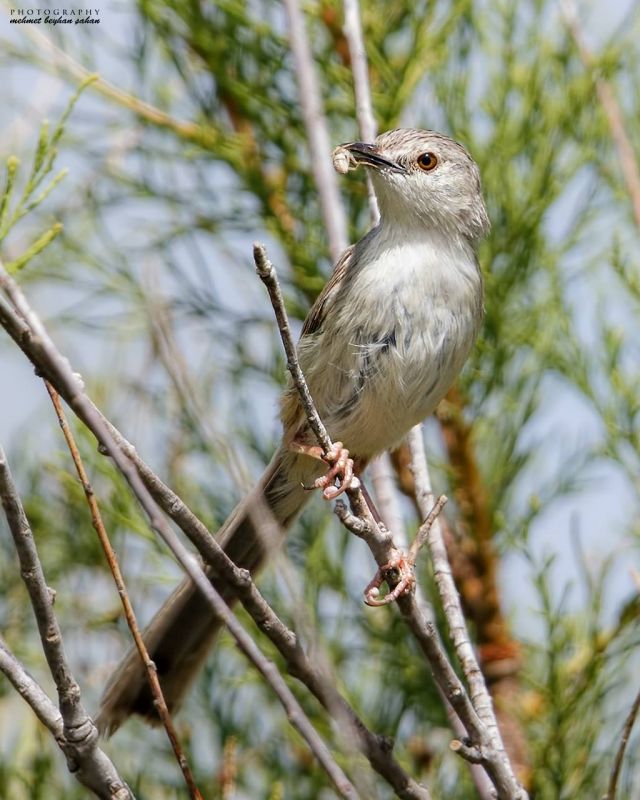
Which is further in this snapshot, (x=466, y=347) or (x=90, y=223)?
(x=90, y=223)

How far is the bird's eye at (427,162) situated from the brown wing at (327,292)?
386 millimetres

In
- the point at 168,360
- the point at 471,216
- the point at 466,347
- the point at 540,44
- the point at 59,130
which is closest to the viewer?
the point at 168,360

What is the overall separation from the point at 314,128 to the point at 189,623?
143cm

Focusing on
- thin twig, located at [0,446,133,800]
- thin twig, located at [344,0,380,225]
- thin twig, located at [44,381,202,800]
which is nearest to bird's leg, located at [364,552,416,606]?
thin twig, located at [44,381,202,800]

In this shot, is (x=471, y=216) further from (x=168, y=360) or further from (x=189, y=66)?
(x=168, y=360)

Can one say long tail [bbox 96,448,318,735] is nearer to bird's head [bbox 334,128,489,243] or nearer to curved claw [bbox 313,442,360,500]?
curved claw [bbox 313,442,360,500]

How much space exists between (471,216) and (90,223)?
1.40m

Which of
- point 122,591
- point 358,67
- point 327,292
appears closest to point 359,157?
point 358,67

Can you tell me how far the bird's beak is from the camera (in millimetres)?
3705

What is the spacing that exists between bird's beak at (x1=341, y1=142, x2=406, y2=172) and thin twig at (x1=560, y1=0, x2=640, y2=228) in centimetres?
70

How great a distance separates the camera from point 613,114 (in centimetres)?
376

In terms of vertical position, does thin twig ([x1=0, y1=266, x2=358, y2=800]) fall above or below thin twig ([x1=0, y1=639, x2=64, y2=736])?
above

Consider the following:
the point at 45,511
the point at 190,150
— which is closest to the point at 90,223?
the point at 190,150

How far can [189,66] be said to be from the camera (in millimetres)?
4445
